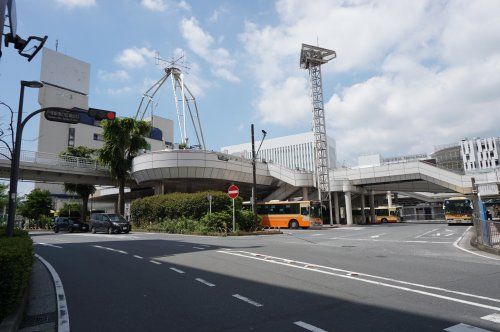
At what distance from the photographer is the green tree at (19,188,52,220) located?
6550cm

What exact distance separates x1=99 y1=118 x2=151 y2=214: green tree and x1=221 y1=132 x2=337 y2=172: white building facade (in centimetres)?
9296

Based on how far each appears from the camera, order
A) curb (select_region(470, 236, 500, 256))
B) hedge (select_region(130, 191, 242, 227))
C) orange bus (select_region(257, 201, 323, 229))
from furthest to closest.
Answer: orange bus (select_region(257, 201, 323, 229)) → hedge (select_region(130, 191, 242, 227)) → curb (select_region(470, 236, 500, 256))

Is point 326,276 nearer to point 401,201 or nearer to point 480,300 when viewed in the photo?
point 480,300

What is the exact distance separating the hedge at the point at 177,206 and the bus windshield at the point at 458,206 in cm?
2455

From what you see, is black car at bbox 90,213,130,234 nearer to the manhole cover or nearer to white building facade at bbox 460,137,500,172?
the manhole cover

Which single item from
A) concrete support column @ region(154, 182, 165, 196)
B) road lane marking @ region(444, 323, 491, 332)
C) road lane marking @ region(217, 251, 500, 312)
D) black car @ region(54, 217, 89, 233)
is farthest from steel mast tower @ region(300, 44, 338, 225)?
road lane marking @ region(444, 323, 491, 332)

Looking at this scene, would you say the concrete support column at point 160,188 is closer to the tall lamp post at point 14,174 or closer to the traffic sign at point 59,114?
the tall lamp post at point 14,174

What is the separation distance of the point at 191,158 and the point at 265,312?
37845 mm

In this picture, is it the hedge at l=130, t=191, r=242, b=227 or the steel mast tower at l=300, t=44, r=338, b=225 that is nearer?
the hedge at l=130, t=191, r=242, b=227

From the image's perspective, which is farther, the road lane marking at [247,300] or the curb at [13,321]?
the road lane marking at [247,300]

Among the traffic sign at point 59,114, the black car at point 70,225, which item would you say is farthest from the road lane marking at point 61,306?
the black car at point 70,225

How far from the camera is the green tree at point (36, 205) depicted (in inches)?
2579

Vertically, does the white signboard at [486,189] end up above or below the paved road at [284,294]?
above

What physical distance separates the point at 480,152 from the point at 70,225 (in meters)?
115
